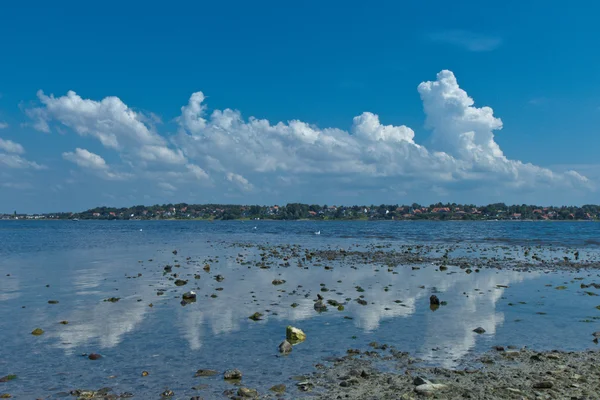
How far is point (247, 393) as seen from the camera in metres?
11.7

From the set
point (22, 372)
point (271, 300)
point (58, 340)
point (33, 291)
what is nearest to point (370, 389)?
point (22, 372)

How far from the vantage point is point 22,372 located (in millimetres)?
13430

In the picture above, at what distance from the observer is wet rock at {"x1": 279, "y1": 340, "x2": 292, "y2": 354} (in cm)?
1532

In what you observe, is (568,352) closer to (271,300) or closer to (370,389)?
(370,389)

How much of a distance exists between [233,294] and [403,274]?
14.2m

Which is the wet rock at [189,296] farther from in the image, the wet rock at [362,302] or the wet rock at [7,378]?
the wet rock at [7,378]

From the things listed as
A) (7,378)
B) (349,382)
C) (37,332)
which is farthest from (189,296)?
(349,382)

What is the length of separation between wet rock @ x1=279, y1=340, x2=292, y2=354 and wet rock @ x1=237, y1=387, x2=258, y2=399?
3498 millimetres

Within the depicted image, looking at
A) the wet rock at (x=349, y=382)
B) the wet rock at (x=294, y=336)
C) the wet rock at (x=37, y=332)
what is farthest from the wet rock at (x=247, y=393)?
the wet rock at (x=37, y=332)

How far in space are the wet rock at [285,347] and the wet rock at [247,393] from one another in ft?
11.5

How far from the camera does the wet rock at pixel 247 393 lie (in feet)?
38.0

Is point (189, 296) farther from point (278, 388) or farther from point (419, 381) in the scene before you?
point (419, 381)

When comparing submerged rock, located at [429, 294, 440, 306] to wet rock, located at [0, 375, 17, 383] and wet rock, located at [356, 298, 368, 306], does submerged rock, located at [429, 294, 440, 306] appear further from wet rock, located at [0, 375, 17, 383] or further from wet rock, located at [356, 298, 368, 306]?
wet rock, located at [0, 375, 17, 383]

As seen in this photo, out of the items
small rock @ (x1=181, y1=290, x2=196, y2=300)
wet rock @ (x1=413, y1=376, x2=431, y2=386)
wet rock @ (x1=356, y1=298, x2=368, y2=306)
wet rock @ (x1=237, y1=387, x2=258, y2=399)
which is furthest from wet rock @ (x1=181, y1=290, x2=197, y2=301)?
wet rock @ (x1=413, y1=376, x2=431, y2=386)
